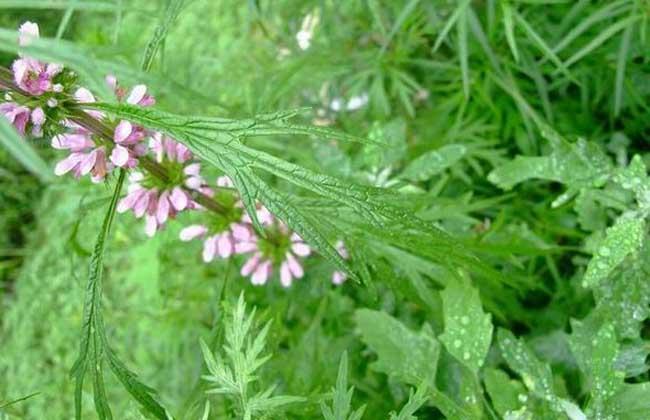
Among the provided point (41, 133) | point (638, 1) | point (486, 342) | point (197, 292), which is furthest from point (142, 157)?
point (197, 292)

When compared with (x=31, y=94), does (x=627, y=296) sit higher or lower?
lower

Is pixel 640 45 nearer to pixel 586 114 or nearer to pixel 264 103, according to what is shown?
pixel 586 114

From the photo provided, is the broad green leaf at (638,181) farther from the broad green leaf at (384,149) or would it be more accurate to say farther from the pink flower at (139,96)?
the pink flower at (139,96)

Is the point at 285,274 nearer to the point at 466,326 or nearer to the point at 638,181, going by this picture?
the point at 466,326

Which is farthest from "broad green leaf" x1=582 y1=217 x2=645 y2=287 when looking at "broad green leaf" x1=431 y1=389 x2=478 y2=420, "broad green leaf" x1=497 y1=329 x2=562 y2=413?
"broad green leaf" x1=431 y1=389 x2=478 y2=420

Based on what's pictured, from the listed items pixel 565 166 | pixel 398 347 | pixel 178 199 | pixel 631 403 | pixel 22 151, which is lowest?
pixel 631 403

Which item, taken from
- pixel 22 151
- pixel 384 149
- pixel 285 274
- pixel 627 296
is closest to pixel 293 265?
pixel 285 274

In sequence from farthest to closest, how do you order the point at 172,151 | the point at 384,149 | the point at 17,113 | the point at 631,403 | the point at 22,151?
1. the point at 384,149
2. the point at 172,151
3. the point at 631,403
4. the point at 17,113
5. the point at 22,151
